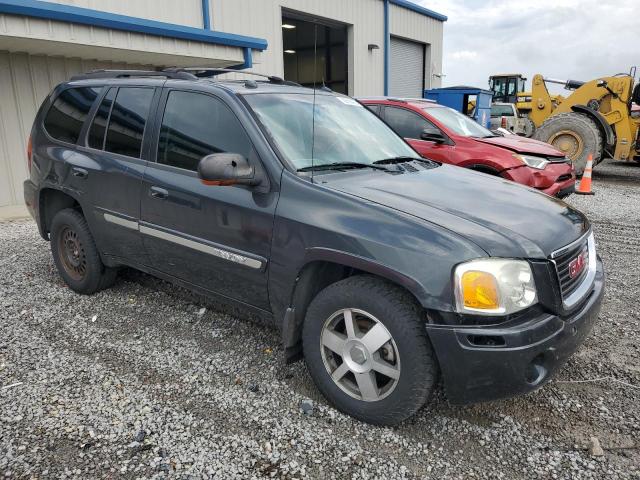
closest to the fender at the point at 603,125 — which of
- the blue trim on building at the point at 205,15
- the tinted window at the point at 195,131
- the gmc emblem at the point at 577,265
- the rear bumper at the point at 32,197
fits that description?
the blue trim on building at the point at 205,15

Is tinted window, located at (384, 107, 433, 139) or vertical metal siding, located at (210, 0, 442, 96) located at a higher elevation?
vertical metal siding, located at (210, 0, 442, 96)

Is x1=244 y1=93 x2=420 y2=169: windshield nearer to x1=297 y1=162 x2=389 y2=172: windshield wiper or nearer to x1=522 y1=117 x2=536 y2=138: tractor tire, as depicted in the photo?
x1=297 y1=162 x2=389 y2=172: windshield wiper

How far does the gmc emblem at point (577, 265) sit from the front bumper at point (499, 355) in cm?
33

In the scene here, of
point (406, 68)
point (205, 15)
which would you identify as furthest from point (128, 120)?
point (406, 68)

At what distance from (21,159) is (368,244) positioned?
8156 mm

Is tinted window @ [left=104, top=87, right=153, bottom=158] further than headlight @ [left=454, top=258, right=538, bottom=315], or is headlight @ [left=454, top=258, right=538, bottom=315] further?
tinted window @ [left=104, top=87, right=153, bottom=158]

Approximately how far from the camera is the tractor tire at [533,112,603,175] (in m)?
11.7

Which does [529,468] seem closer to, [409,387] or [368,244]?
[409,387]

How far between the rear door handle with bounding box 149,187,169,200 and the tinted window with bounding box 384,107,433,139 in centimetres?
471

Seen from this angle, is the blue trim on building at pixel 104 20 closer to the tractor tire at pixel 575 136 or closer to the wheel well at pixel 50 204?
the wheel well at pixel 50 204

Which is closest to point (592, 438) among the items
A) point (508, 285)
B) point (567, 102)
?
point (508, 285)

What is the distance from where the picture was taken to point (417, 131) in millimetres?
7266

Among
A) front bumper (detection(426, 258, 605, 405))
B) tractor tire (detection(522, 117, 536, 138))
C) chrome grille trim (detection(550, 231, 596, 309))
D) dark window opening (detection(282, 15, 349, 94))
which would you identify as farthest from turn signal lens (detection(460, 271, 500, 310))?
tractor tire (detection(522, 117, 536, 138))

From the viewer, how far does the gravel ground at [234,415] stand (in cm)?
237
